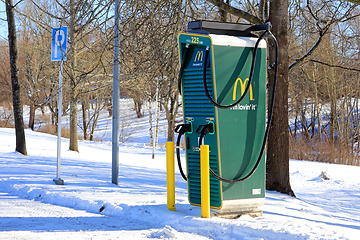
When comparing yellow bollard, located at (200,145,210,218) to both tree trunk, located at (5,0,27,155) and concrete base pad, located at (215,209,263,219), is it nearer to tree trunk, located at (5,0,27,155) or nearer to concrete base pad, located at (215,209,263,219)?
concrete base pad, located at (215,209,263,219)

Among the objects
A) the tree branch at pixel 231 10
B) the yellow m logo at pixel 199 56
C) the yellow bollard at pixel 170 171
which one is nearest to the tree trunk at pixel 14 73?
the tree branch at pixel 231 10

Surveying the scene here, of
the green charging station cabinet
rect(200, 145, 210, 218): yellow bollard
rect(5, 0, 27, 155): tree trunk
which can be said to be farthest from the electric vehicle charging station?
rect(5, 0, 27, 155): tree trunk

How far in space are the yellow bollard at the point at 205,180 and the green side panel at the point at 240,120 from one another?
23 cm

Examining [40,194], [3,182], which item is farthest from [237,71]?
[3,182]

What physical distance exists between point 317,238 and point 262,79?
6.33 ft

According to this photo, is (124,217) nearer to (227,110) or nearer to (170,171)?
(170,171)

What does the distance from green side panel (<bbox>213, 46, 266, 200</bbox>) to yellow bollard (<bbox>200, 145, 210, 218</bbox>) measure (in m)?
0.23

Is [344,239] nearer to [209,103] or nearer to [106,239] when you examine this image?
[209,103]

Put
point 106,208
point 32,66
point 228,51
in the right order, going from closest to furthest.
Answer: point 228,51, point 106,208, point 32,66

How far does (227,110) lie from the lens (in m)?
4.12

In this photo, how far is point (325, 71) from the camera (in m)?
23.4

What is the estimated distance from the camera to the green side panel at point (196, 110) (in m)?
4.13

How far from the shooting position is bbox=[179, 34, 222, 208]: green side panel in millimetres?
4129

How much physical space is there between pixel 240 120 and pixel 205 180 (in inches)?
33.3
